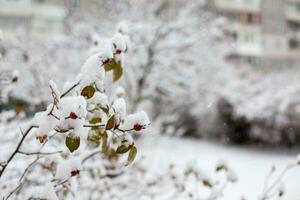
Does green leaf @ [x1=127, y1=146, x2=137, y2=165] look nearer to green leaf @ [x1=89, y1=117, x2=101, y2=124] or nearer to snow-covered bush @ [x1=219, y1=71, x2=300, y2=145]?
green leaf @ [x1=89, y1=117, x2=101, y2=124]

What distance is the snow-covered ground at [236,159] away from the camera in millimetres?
7879

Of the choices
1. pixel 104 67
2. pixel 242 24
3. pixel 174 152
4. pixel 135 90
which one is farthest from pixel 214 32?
pixel 242 24

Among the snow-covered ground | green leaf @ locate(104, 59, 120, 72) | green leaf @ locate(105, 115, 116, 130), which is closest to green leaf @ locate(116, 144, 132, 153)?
green leaf @ locate(105, 115, 116, 130)

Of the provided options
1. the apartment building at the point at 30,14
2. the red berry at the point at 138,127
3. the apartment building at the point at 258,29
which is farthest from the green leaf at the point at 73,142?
the apartment building at the point at 258,29

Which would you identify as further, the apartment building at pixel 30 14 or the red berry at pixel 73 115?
the apartment building at pixel 30 14

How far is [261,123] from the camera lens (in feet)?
51.5

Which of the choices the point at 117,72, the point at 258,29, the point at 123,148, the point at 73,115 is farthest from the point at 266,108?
the point at 258,29

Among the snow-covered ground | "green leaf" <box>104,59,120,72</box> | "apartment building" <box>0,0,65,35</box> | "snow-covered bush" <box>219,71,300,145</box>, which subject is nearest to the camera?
"green leaf" <box>104,59,120,72</box>

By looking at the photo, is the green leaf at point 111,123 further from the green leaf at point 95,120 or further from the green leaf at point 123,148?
the green leaf at point 95,120

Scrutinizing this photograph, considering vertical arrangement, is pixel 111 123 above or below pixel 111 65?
below

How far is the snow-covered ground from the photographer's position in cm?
788

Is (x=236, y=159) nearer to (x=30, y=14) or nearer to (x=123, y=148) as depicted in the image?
(x=123, y=148)

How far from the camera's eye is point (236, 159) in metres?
13.5

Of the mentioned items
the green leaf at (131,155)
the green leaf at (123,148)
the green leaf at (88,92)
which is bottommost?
the green leaf at (131,155)
